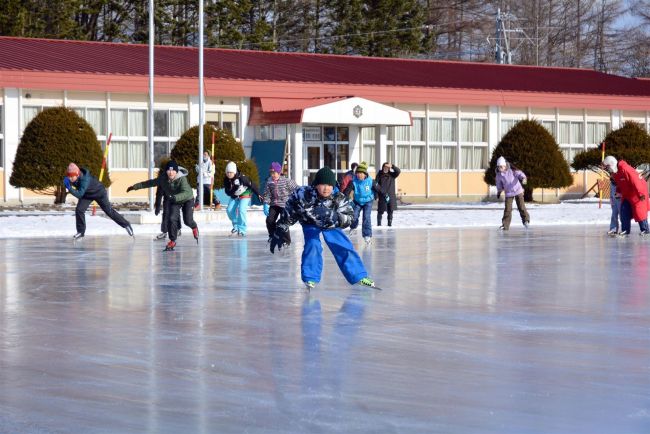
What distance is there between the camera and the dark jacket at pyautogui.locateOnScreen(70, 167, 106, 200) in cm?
2309

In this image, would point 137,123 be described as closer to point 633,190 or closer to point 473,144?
point 473,144

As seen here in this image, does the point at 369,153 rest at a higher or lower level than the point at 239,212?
higher

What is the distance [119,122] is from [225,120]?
11.3 feet

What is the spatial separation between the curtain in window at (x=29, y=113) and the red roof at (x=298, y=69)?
3.86ft

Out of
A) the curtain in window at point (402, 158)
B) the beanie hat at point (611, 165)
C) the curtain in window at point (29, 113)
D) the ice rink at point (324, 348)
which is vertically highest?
the curtain in window at point (29, 113)

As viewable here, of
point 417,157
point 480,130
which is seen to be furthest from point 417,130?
point 480,130

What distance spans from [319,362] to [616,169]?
17.1m

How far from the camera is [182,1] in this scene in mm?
61000

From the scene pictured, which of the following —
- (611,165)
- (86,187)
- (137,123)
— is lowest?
(86,187)

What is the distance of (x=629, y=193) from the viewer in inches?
947

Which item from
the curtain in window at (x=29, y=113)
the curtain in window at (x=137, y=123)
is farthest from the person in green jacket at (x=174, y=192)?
the curtain in window at (x=137, y=123)

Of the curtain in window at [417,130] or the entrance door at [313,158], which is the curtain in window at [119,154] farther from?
the curtain in window at [417,130]

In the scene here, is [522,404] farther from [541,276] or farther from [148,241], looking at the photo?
[148,241]

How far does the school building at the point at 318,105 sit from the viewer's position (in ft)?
130
